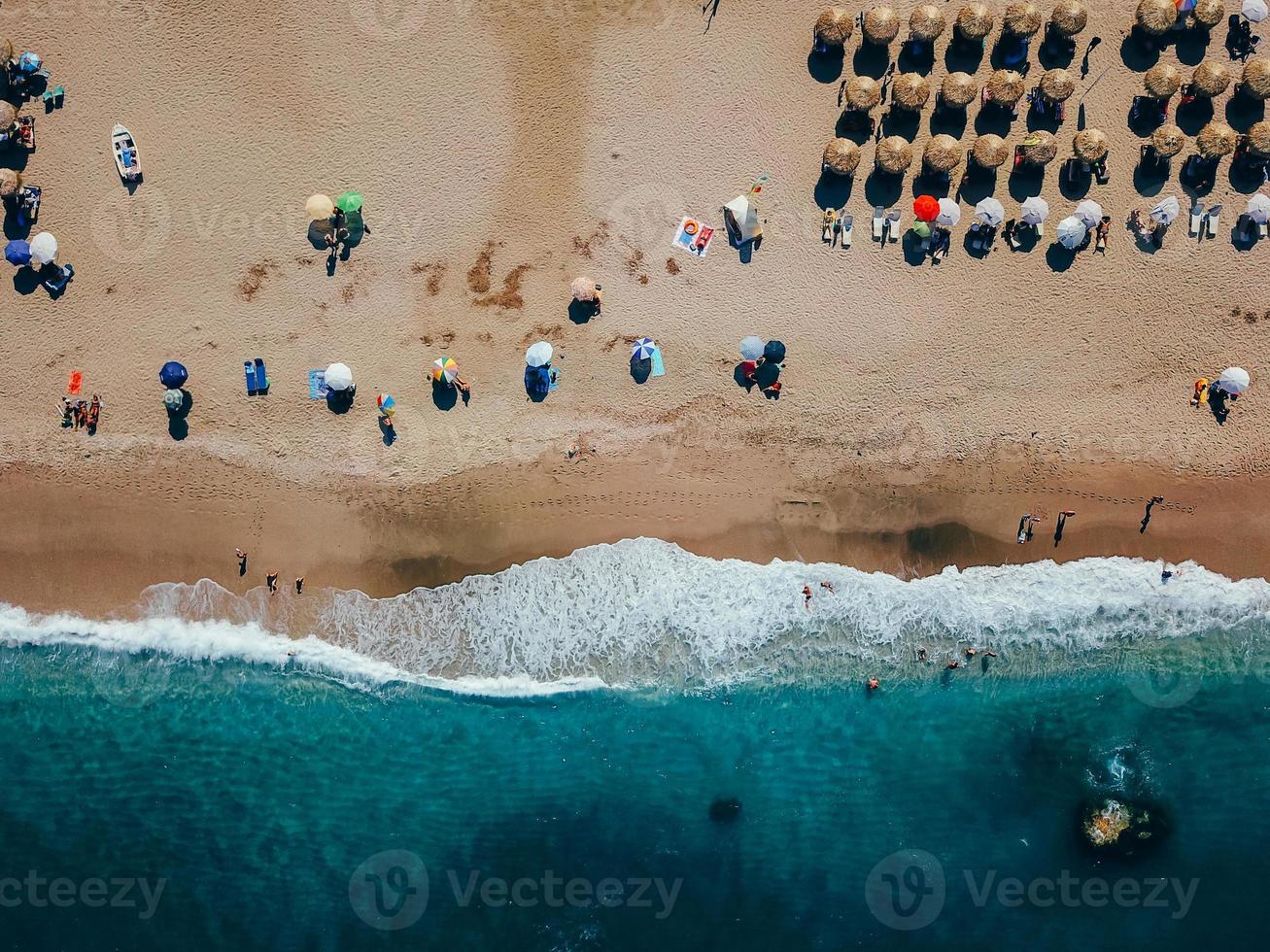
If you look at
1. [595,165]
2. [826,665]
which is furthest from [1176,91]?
[826,665]

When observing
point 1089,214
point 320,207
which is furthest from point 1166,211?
point 320,207

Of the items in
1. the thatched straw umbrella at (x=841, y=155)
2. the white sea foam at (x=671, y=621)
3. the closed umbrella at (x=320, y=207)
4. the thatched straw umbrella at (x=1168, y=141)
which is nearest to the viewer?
the closed umbrella at (x=320, y=207)

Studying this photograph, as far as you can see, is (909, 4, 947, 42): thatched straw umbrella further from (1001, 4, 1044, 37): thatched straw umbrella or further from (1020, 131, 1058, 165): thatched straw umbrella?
(1020, 131, 1058, 165): thatched straw umbrella

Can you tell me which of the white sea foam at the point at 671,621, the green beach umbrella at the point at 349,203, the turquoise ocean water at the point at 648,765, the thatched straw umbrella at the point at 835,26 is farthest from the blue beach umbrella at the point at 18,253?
the thatched straw umbrella at the point at 835,26

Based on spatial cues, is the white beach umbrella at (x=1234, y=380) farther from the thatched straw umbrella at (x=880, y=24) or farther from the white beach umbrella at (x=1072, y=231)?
the thatched straw umbrella at (x=880, y=24)

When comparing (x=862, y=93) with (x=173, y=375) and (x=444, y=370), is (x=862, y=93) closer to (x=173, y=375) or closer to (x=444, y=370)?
(x=444, y=370)

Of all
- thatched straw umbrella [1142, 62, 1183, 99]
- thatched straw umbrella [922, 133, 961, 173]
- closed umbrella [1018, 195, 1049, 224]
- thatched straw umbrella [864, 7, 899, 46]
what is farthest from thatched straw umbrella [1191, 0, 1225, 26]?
thatched straw umbrella [864, 7, 899, 46]
